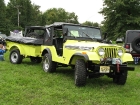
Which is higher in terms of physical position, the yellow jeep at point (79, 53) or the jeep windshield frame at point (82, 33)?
the jeep windshield frame at point (82, 33)

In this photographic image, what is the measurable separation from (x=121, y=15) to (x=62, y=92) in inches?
1019

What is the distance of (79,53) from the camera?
271 inches

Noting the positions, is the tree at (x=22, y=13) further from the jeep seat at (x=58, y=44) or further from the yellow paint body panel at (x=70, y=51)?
the jeep seat at (x=58, y=44)

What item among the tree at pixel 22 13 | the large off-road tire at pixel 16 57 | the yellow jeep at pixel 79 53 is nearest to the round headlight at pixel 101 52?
the yellow jeep at pixel 79 53

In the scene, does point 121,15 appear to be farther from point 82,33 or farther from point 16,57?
point 82,33

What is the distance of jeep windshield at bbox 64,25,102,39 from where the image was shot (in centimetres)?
830

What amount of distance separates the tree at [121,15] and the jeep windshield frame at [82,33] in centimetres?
2174

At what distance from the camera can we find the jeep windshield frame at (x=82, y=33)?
8.24 meters

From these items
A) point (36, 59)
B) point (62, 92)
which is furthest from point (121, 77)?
point (36, 59)

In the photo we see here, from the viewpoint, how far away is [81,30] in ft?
27.8

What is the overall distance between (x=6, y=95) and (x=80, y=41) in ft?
10.2

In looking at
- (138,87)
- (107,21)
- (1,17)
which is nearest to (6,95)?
(138,87)

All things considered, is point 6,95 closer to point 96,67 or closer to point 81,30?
point 96,67

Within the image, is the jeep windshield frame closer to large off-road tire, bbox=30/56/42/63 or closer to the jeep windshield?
the jeep windshield
